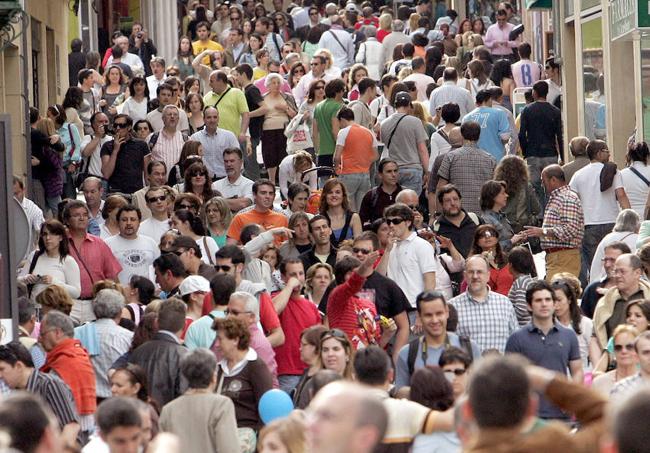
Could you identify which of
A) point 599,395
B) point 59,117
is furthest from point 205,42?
point 599,395

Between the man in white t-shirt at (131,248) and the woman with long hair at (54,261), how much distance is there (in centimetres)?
65

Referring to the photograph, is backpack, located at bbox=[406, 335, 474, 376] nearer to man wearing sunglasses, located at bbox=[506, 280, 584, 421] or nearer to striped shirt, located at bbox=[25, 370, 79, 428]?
man wearing sunglasses, located at bbox=[506, 280, 584, 421]

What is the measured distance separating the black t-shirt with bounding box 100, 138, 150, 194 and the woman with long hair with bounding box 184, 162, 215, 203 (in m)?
2.64

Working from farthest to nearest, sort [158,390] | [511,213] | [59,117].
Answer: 1. [59,117]
2. [511,213]
3. [158,390]

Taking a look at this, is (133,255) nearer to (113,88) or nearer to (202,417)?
(202,417)

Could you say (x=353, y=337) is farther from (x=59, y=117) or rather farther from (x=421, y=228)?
(x=59, y=117)

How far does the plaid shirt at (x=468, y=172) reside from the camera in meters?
18.3

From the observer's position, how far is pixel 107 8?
→ 3922 centimetres

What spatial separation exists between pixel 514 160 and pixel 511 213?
0.49 m

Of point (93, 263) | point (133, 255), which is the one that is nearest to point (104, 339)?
point (93, 263)

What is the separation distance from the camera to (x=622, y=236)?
15.6 m

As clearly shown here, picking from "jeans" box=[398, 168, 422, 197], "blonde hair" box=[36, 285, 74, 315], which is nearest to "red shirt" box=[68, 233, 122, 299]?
"blonde hair" box=[36, 285, 74, 315]

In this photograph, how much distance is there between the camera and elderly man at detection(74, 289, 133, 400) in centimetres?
1220

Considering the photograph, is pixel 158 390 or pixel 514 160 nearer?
pixel 158 390
